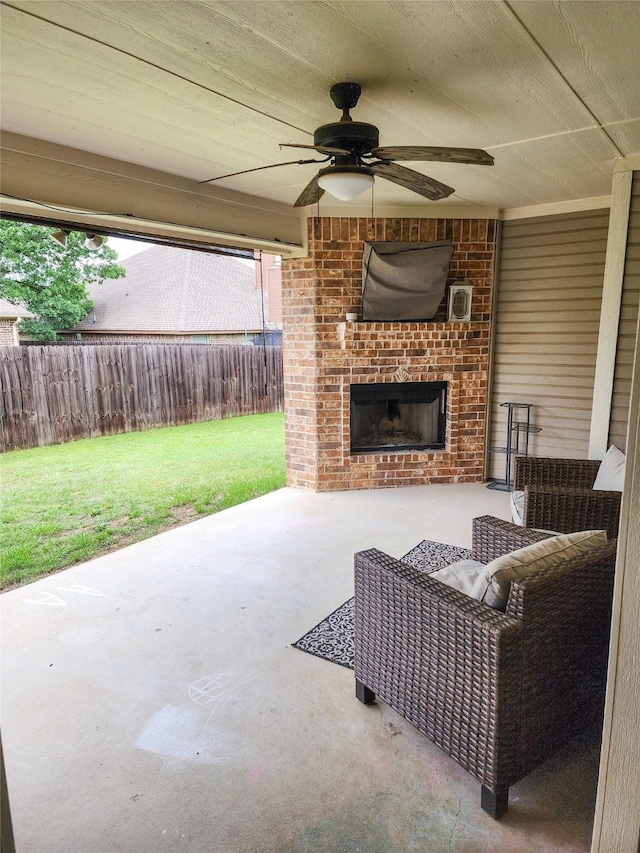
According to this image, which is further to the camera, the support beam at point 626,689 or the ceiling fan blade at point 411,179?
the ceiling fan blade at point 411,179

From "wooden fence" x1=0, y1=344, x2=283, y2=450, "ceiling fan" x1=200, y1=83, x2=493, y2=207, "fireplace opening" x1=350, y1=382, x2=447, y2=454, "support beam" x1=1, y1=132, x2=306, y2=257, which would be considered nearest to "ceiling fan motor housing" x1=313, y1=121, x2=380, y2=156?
"ceiling fan" x1=200, y1=83, x2=493, y2=207

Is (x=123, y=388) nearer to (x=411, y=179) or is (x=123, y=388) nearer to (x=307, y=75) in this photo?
(x=411, y=179)

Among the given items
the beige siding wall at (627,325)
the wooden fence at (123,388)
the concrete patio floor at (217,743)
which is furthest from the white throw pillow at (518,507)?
the wooden fence at (123,388)

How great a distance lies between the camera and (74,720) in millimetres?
1957

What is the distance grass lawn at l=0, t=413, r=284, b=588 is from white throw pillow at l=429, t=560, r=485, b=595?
2564 mm

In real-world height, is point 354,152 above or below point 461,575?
above

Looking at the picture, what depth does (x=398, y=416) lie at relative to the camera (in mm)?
5102

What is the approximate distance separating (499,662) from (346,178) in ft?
6.62

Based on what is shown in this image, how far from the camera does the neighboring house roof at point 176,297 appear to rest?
13141 mm

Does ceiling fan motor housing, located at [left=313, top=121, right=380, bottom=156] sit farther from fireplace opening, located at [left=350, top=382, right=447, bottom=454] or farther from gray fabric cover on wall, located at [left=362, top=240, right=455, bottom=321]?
fireplace opening, located at [left=350, top=382, right=447, bottom=454]

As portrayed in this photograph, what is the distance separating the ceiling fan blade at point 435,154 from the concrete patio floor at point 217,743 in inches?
89.4

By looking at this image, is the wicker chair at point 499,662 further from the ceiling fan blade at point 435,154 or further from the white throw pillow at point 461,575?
the ceiling fan blade at point 435,154

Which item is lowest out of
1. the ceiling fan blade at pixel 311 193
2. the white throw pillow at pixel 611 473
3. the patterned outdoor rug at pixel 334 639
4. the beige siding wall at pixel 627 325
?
the patterned outdoor rug at pixel 334 639

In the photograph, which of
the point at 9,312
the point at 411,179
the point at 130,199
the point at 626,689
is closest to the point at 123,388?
the point at 9,312
